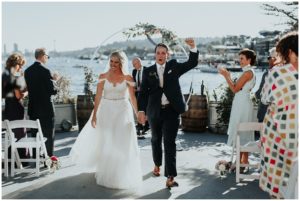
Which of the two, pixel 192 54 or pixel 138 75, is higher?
pixel 192 54

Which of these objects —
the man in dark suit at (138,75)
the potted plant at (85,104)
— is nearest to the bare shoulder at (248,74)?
the man in dark suit at (138,75)

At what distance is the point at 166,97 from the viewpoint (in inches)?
208

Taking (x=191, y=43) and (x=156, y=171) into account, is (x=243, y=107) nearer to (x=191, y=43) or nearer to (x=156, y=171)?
(x=191, y=43)

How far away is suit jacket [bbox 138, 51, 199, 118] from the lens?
17.2 ft

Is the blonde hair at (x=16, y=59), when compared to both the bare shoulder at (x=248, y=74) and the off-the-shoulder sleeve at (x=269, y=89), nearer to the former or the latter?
the bare shoulder at (x=248, y=74)

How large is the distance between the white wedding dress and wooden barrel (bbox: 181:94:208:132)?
12.2ft

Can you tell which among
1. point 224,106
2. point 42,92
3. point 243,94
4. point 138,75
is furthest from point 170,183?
point 138,75

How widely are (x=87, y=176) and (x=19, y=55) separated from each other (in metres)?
1.95

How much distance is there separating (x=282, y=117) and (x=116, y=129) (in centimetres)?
256

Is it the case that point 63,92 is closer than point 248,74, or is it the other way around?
point 248,74

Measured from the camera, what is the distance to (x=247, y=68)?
5863 mm

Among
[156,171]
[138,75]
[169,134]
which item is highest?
[138,75]

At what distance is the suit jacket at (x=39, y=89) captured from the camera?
6.15 m

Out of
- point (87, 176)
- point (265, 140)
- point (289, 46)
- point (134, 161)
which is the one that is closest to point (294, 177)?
point (265, 140)
